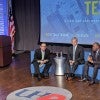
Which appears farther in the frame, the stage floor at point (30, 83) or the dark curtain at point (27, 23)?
the dark curtain at point (27, 23)

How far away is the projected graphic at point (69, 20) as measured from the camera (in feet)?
34.1

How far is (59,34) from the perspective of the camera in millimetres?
11352

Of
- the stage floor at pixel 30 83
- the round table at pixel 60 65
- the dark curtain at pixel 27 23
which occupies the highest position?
the dark curtain at pixel 27 23

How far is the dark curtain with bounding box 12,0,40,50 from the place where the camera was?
41.2 feet

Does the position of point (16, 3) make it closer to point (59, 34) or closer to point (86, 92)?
point (59, 34)

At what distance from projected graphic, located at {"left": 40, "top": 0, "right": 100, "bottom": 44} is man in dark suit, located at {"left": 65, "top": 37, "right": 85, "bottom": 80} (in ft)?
7.15

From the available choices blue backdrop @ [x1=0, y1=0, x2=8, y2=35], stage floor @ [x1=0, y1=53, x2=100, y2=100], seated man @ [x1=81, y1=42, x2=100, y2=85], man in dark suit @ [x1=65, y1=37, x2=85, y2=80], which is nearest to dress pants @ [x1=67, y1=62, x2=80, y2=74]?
man in dark suit @ [x1=65, y1=37, x2=85, y2=80]

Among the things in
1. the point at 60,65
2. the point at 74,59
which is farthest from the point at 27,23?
the point at 74,59

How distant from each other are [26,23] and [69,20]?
2404 millimetres

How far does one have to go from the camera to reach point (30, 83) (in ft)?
25.2

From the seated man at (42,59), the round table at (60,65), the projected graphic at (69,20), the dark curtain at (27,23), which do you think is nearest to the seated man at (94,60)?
the round table at (60,65)

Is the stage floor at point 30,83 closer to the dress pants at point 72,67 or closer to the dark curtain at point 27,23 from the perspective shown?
the dress pants at point 72,67

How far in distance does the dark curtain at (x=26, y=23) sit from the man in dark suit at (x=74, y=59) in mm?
4518

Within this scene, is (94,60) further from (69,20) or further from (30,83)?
(69,20)
